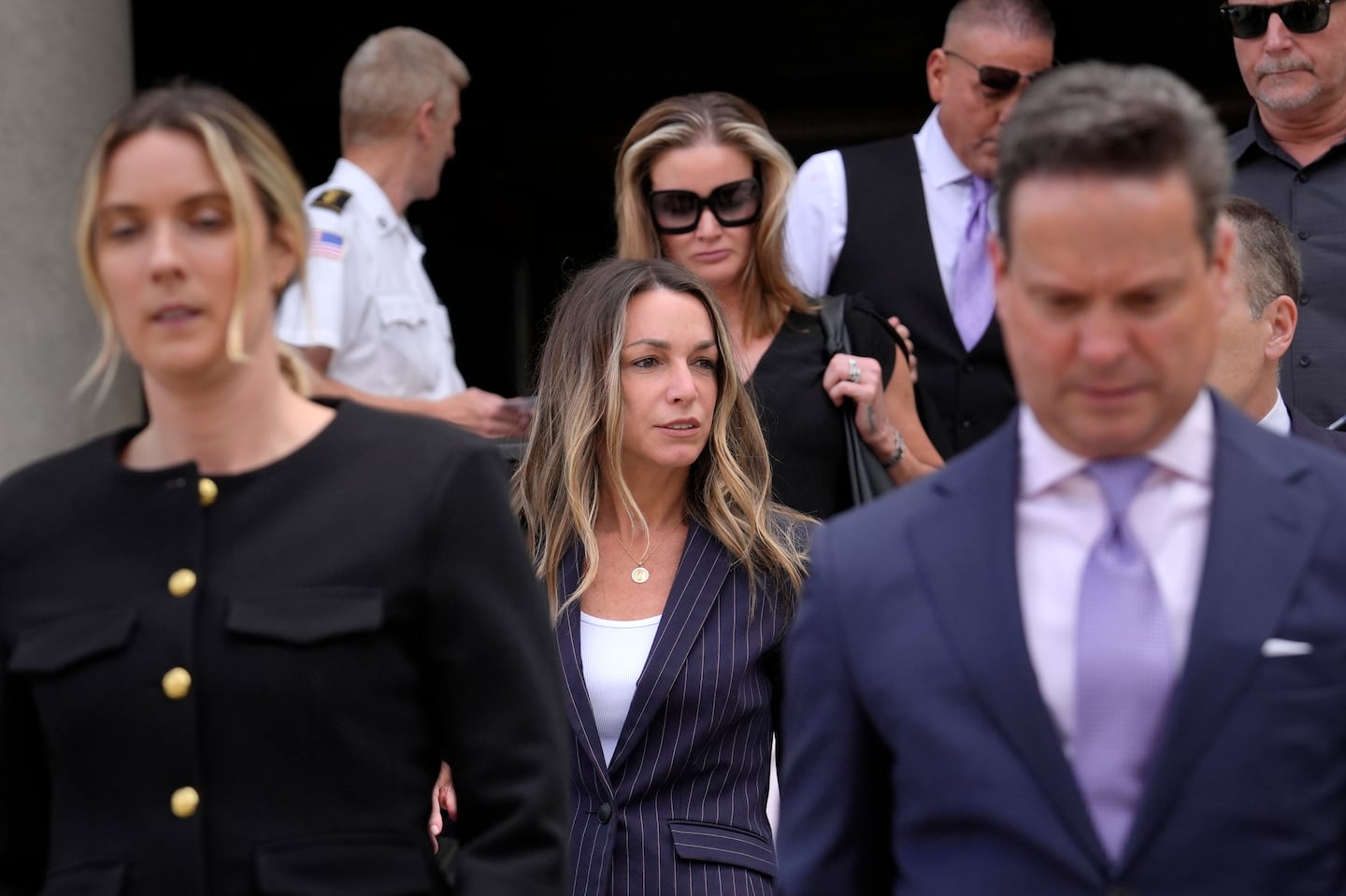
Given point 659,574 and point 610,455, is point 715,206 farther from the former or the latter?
point 659,574

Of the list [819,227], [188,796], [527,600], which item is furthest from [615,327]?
[188,796]

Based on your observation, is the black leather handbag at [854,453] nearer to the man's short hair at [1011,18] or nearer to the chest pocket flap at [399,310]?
the man's short hair at [1011,18]

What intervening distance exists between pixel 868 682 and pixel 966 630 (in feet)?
0.39

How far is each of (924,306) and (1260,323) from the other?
117 centimetres

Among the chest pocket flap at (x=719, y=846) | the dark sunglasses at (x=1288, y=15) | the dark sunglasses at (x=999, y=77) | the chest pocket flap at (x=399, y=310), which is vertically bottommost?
the chest pocket flap at (x=719, y=846)

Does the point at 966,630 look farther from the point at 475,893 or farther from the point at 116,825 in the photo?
the point at 116,825

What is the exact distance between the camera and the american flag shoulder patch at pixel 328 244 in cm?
483

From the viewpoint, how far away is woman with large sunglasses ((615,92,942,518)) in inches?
164

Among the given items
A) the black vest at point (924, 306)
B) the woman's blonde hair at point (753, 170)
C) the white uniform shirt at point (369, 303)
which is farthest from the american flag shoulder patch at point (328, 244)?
the black vest at point (924, 306)

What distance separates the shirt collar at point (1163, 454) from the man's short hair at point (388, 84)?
3.42 metres

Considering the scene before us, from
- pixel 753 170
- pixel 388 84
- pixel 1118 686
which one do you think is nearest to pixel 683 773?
pixel 1118 686

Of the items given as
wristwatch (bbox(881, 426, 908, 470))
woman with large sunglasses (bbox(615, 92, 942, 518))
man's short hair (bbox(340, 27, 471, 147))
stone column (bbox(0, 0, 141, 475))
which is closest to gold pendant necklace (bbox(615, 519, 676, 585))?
woman with large sunglasses (bbox(615, 92, 942, 518))

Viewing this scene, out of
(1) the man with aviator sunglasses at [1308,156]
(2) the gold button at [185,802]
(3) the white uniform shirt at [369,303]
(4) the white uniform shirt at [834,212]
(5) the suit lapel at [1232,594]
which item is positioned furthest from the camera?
(3) the white uniform shirt at [369,303]

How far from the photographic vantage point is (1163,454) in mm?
1930
